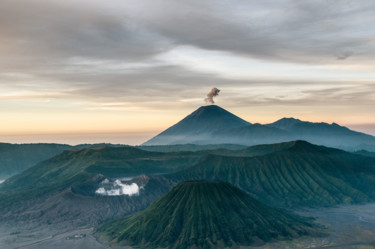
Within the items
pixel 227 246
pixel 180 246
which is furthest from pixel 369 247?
pixel 180 246

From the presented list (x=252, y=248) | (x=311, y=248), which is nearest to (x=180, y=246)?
(x=252, y=248)

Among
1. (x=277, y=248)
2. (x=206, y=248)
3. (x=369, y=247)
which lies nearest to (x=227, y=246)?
(x=206, y=248)

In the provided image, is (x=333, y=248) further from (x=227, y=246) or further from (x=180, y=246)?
(x=180, y=246)

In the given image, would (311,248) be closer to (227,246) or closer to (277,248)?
(277,248)

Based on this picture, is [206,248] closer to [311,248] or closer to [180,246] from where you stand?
[180,246]

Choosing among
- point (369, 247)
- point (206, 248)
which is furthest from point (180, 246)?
point (369, 247)

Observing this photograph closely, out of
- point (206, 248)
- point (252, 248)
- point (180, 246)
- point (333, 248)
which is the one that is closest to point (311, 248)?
point (333, 248)
